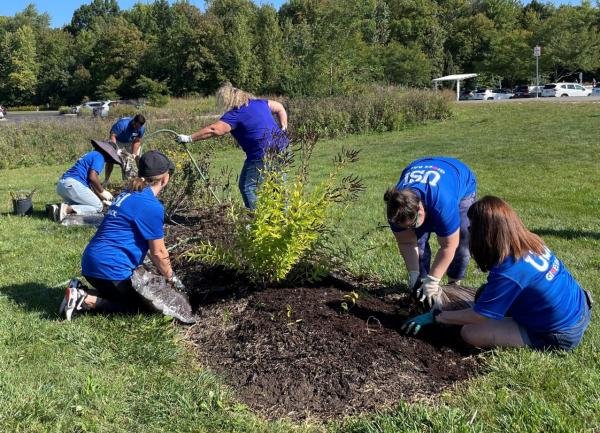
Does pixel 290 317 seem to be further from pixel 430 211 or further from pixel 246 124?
pixel 246 124

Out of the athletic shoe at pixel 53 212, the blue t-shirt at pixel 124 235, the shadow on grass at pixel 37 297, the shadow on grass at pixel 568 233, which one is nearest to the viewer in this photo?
the blue t-shirt at pixel 124 235

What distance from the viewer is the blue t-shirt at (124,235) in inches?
151

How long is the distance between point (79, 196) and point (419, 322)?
577cm

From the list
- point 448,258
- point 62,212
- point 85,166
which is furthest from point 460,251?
point 62,212

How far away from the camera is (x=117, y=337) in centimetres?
361

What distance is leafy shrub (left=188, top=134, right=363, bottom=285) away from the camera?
11.5 feet

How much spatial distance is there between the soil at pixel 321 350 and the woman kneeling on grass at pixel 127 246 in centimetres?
54

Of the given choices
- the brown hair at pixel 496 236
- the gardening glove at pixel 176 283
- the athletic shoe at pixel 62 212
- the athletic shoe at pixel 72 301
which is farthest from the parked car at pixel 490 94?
the athletic shoe at pixel 72 301

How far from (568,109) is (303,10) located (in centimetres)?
5043

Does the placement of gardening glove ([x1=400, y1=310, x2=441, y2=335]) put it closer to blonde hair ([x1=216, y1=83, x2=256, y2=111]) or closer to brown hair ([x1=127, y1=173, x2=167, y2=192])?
brown hair ([x1=127, y1=173, x2=167, y2=192])

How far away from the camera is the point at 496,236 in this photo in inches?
114

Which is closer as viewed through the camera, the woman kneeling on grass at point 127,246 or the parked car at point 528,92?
the woman kneeling on grass at point 127,246

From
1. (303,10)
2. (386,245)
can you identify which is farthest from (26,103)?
(386,245)

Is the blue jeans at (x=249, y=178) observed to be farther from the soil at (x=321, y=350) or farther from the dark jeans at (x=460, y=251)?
the dark jeans at (x=460, y=251)
